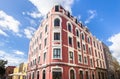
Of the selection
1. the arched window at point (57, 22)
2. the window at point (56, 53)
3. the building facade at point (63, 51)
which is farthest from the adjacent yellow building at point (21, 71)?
the arched window at point (57, 22)

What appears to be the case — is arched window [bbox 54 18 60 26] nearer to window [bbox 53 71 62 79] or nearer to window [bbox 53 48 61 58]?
window [bbox 53 48 61 58]

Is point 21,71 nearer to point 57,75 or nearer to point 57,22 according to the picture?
point 57,75

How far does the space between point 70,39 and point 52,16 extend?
5943 millimetres

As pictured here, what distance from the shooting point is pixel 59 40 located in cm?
2222

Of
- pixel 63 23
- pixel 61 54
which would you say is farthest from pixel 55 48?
pixel 63 23

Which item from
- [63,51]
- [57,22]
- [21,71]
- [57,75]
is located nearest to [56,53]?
[63,51]

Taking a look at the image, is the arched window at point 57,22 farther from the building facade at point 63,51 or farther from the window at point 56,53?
the window at point 56,53

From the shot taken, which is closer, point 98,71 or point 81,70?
point 81,70

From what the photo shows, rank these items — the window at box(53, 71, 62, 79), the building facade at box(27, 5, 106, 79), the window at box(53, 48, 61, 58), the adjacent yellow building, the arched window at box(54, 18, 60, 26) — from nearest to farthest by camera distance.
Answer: the window at box(53, 71, 62, 79), the building facade at box(27, 5, 106, 79), the window at box(53, 48, 61, 58), the arched window at box(54, 18, 60, 26), the adjacent yellow building

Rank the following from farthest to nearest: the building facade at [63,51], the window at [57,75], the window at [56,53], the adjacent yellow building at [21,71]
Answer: the adjacent yellow building at [21,71], the window at [56,53], the building facade at [63,51], the window at [57,75]

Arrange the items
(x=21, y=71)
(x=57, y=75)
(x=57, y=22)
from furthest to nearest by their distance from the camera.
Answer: (x=21, y=71)
(x=57, y=22)
(x=57, y=75)

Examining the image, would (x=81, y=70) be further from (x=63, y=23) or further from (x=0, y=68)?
(x=0, y=68)

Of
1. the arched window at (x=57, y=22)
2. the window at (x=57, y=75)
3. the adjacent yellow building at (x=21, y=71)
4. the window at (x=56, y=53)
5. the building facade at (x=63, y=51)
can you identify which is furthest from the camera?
the adjacent yellow building at (x=21, y=71)

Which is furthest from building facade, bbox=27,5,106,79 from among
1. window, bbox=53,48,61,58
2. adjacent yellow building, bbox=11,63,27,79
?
adjacent yellow building, bbox=11,63,27,79
